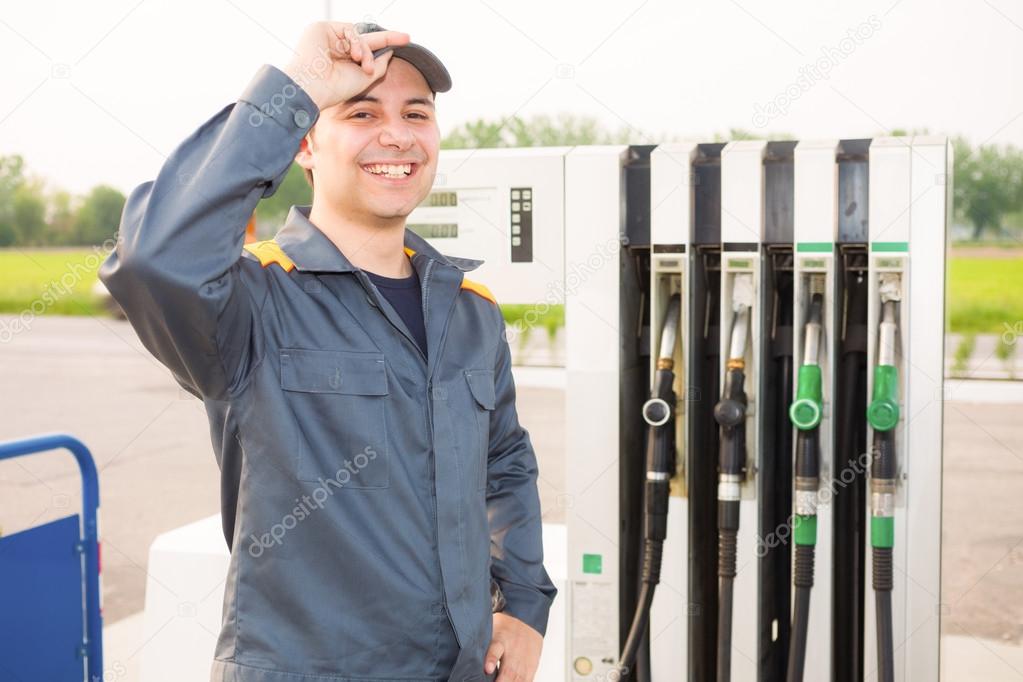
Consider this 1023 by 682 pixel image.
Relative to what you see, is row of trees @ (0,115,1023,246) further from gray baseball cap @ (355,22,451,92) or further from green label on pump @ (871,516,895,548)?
gray baseball cap @ (355,22,451,92)

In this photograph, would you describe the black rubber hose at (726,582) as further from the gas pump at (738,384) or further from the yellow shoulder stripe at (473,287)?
the yellow shoulder stripe at (473,287)

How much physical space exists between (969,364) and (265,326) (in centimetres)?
1405

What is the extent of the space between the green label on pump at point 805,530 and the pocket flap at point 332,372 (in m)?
1.26

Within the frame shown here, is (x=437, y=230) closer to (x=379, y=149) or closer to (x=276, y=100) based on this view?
(x=379, y=149)

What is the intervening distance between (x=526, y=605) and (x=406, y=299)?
565 millimetres

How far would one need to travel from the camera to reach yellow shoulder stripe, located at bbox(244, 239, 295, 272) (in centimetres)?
163

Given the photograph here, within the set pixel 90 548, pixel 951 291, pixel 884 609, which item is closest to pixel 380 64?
pixel 884 609

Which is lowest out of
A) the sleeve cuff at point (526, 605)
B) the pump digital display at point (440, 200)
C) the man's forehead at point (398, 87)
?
the sleeve cuff at point (526, 605)

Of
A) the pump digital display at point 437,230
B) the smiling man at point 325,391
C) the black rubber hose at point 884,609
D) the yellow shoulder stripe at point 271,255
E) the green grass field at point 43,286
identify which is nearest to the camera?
the smiling man at point 325,391

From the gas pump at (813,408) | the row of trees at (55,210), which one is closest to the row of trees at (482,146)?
the row of trees at (55,210)

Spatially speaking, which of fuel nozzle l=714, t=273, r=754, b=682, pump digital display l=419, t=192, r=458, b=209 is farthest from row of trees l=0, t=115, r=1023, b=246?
fuel nozzle l=714, t=273, r=754, b=682

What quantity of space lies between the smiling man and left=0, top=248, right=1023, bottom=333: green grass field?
443 inches

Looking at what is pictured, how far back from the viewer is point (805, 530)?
2.44m

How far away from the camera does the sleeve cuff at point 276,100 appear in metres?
1.46
